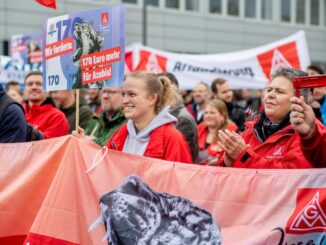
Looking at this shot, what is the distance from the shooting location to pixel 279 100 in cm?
396

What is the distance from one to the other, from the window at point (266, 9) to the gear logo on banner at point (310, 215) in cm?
3003

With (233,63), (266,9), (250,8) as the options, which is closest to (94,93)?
(233,63)

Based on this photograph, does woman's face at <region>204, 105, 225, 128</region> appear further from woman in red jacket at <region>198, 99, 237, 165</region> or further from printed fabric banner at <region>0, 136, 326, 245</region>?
printed fabric banner at <region>0, 136, 326, 245</region>

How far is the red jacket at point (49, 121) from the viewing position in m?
6.13

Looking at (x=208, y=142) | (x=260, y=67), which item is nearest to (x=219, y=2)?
(x=260, y=67)

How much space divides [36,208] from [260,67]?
22.9ft

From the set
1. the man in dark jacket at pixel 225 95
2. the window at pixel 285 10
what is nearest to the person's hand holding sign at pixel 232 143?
the man in dark jacket at pixel 225 95

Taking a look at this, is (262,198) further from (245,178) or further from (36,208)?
(36,208)

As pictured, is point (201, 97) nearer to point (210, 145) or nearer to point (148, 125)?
point (210, 145)

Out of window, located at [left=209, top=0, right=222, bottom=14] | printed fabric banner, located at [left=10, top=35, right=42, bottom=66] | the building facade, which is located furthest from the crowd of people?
window, located at [left=209, top=0, right=222, bottom=14]

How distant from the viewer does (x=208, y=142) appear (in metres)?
7.06

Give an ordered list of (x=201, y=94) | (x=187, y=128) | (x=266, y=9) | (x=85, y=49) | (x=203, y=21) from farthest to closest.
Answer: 1. (x=266, y=9)
2. (x=203, y=21)
3. (x=201, y=94)
4. (x=187, y=128)
5. (x=85, y=49)

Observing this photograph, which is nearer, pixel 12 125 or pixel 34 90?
pixel 12 125

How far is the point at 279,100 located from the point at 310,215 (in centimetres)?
100
